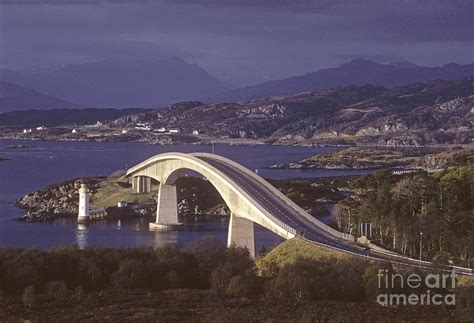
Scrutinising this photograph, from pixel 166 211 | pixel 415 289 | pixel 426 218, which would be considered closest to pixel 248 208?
pixel 426 218

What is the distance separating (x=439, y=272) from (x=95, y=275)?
11595 mm

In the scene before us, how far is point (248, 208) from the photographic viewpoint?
5241cm

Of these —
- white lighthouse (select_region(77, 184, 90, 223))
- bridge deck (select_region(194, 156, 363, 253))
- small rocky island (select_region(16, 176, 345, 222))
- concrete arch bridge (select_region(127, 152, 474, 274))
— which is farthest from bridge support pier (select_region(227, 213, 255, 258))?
white lighthouse (select_region(77, 184, 90, 223))

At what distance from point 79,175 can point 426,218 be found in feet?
248

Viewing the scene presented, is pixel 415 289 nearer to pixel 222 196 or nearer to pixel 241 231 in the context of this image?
pixel 241 231

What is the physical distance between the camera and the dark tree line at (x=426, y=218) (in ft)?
138

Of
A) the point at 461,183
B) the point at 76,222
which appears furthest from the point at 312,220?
the point at 76,222

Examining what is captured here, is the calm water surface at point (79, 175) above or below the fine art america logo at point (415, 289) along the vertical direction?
above

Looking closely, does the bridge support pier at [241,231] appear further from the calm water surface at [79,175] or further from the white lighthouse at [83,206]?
the white lighthouse at [83,206]

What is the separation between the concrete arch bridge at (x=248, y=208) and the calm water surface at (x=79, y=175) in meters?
3.47

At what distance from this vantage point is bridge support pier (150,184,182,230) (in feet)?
232

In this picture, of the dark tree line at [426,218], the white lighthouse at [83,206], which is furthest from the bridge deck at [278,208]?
the white lighthouse at [83,206]

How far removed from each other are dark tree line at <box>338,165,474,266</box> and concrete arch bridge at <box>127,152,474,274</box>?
64.9 inches

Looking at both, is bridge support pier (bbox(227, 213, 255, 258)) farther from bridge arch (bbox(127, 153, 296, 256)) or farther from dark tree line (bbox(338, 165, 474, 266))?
dark tree line (bbox(338, 165, 474, 266))
